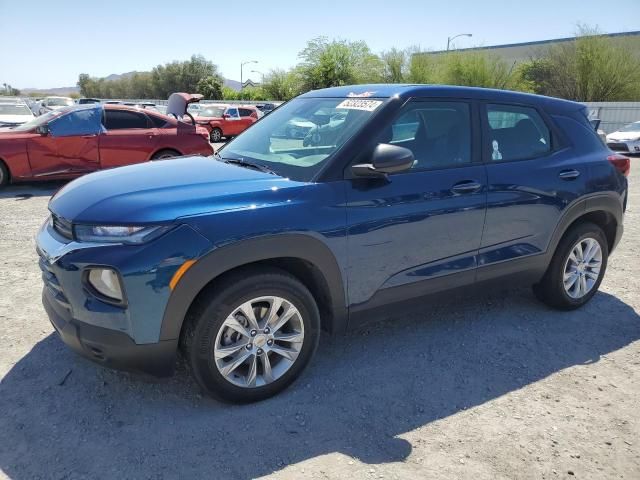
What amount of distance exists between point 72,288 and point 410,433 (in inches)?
74.9

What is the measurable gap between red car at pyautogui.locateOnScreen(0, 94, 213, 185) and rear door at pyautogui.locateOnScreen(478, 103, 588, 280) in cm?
590

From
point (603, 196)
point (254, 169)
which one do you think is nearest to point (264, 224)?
point (254, 169)

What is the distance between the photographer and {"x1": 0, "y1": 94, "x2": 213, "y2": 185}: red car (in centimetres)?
876

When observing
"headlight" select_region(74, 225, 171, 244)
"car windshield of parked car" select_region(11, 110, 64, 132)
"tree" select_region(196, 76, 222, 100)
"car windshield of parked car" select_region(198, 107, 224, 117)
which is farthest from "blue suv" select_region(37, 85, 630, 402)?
"tree" select_region(196, 76, 222, 100)

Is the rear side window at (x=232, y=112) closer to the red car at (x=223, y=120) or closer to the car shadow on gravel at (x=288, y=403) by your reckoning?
the red car at (x=223, y=120)

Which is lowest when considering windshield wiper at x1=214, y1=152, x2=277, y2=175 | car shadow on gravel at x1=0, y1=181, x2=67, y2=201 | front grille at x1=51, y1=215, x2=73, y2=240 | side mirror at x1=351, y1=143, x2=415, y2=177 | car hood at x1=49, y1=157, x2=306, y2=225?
car shadow on gravel at x1=0, y1=181, x2=67, y2=201

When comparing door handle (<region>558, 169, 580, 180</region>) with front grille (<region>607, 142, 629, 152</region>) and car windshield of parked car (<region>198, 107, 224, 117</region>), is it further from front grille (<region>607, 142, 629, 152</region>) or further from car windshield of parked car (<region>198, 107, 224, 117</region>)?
car windshield of parked car (<region>198, 107, 224, 117</region>)

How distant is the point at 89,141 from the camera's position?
9.02 meters

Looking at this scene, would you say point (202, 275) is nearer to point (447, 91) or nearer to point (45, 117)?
point (447, 91)

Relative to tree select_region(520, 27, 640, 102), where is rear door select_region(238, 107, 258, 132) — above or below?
below

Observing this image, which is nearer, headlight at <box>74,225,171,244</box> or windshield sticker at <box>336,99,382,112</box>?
headlight at <box>74,225,171,244</box>

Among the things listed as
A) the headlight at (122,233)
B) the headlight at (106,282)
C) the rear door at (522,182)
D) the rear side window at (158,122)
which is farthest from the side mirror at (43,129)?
the rear door at (522,182)

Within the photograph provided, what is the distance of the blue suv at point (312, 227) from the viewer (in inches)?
99.1

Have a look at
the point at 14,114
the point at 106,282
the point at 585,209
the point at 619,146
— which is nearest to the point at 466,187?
the point at 585,209
